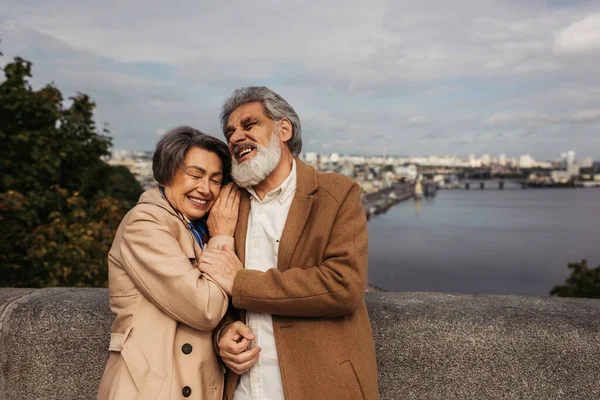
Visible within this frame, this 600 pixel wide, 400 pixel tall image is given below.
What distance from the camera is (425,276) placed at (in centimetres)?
5319

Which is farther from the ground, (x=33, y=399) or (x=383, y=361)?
(x=383, y=361)

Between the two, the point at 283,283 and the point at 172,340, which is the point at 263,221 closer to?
the point at 283,283

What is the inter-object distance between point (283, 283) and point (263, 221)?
32cm

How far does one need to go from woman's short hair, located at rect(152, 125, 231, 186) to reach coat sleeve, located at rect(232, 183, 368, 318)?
49cm

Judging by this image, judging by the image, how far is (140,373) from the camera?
1558 mm

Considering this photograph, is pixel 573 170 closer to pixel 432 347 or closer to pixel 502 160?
pixel 502 160

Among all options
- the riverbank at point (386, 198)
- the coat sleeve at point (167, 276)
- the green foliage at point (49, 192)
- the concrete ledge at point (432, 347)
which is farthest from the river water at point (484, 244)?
the coat sleeve at point (167, 276)

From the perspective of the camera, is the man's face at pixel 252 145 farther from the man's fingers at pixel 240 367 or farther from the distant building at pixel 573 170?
the distant building at pixel 573 170

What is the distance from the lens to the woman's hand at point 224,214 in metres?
1.85

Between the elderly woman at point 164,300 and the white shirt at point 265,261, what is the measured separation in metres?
0.11

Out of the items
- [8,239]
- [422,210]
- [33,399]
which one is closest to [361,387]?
[33,399]

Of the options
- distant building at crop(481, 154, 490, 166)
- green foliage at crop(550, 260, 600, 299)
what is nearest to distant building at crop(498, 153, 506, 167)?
distant building at crop(481, 154, 490, 166)

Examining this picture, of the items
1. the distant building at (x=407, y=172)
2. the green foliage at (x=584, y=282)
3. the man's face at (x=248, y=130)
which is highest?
the man's face at (x=248, y=130)

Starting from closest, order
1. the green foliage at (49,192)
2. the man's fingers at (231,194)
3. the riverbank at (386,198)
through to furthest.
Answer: the man's fingers at (231,194), the green foliage at (49,192), the riverbank at (386,198)
